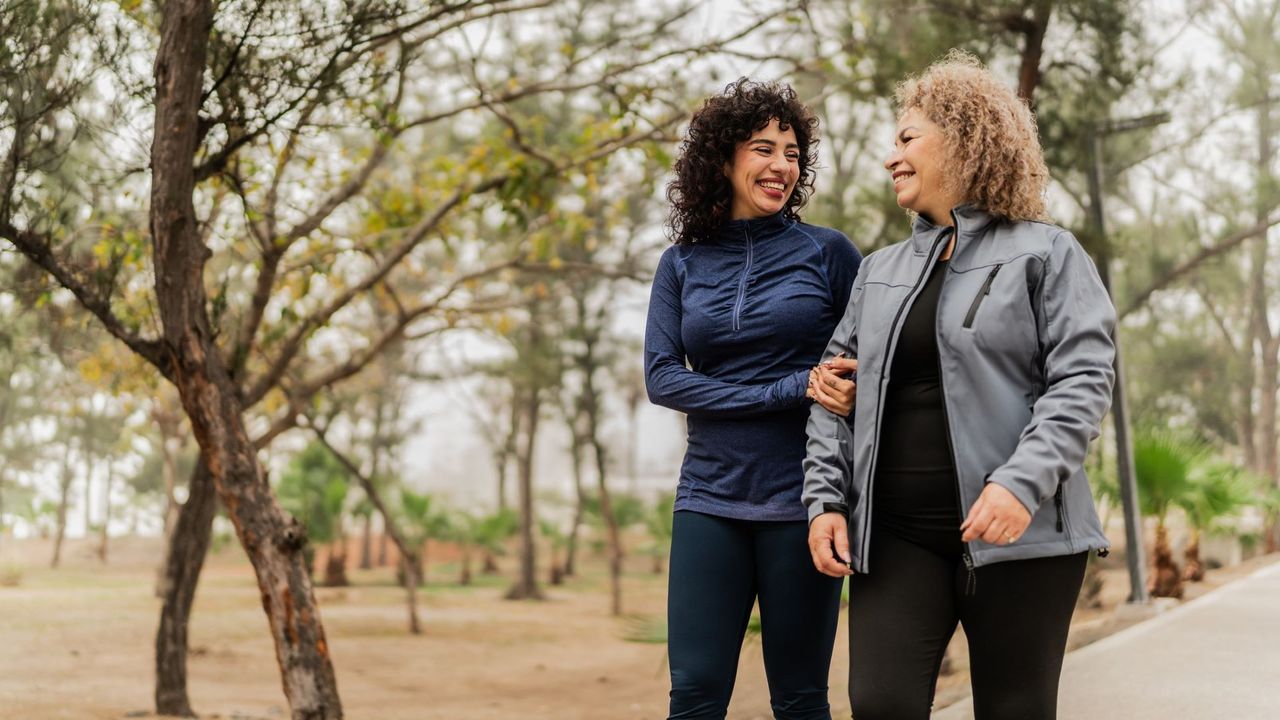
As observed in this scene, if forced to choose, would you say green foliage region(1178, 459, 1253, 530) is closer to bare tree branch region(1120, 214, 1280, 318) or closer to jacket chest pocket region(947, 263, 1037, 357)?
bare tree branch region(1120, 214, 1280, 318)

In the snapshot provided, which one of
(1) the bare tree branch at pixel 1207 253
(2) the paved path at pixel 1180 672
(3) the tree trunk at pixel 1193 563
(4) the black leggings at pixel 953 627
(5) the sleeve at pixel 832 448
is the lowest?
(2) the paved path at pixel 1180 672

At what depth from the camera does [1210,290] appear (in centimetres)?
2508

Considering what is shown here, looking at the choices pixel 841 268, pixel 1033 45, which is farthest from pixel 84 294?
pixel 1033 45

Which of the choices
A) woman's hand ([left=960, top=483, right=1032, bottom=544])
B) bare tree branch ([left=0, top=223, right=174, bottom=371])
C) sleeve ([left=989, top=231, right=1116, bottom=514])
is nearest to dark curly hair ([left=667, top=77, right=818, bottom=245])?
sleeve ([left=989, top=231, right=1116, bottom=514])

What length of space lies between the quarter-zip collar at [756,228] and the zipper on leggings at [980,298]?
2.19 ft

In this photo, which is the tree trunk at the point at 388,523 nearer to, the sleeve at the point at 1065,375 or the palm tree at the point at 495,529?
the sleeve at the point at 1065,375

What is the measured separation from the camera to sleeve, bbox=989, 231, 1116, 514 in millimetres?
2127

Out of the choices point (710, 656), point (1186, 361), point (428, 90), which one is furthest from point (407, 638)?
point (1186, 361)

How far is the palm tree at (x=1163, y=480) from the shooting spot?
1104 cm

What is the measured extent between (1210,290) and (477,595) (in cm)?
1654

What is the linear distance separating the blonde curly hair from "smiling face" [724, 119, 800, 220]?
43 centimetres

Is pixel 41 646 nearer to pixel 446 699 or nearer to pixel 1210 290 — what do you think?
pixel 446 699

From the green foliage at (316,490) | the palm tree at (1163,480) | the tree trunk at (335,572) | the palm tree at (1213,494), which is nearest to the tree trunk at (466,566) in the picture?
the tree trunk at (335,572)

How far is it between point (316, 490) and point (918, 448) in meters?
22.4
